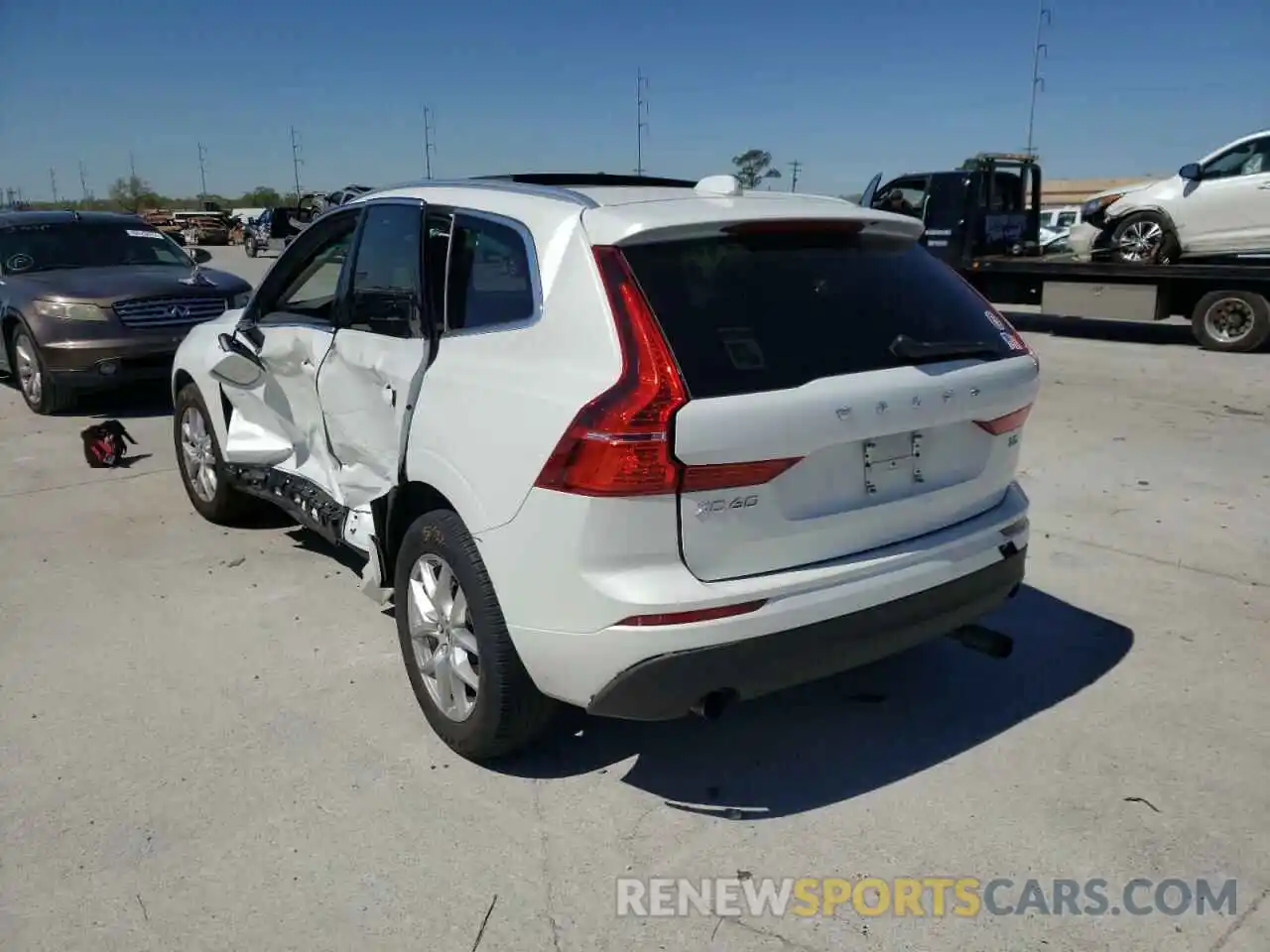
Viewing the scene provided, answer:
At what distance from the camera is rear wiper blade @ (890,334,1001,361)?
3.03m

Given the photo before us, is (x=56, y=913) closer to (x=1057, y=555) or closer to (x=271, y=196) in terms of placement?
(x=1057, y=555)

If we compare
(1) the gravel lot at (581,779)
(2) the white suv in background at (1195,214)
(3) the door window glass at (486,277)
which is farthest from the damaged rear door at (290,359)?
(2) the white suv in background at (1195,214)

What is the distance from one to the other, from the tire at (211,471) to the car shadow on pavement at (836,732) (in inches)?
114

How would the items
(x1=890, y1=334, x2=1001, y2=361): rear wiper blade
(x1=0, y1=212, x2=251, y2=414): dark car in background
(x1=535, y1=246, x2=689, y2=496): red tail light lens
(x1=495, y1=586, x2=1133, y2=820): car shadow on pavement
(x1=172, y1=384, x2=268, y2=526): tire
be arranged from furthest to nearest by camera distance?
(x1=0, y1=212, x2=251, y2=414): dark car in background, (x1=172, y1=384, x2=268, y2=526): tire, (x1=495, y1=586, x2=1133, y2=820): car shadow on pavement, (x1=890, y1=334, x2=1001, y2=361): rear wiper blade, (x1=535, y1=246, x2=689, y2=496): red tail light lens

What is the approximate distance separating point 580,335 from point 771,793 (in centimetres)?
153

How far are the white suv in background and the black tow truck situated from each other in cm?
25

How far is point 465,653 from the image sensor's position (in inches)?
127

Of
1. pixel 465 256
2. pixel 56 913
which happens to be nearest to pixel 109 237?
pixel 465 256

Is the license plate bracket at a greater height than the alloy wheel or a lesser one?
greater

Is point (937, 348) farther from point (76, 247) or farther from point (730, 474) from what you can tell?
point (76, 247)

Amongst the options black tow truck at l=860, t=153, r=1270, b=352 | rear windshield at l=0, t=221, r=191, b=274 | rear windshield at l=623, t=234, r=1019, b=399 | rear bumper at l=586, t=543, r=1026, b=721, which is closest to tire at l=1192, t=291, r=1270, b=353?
black tow truck at l=860, t=153, r=1270, b=352

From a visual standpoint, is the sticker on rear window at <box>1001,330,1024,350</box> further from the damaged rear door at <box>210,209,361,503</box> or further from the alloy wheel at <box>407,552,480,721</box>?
the damaged rear door at <box>210,209,361,503</box>

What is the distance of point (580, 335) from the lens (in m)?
2.79

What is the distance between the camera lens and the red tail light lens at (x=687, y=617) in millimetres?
2637
